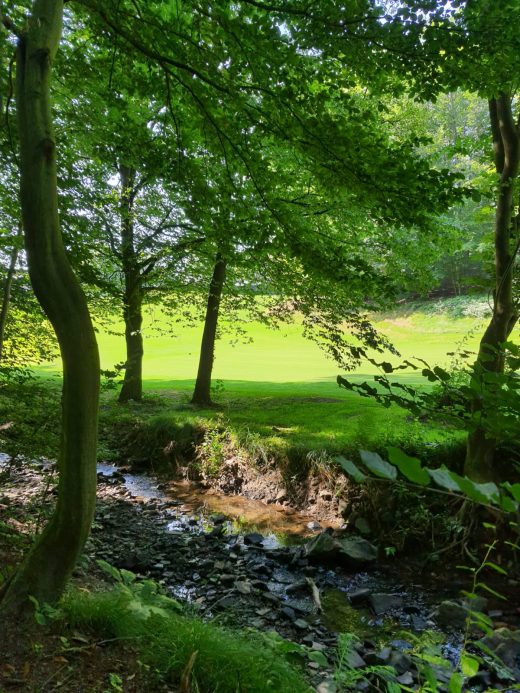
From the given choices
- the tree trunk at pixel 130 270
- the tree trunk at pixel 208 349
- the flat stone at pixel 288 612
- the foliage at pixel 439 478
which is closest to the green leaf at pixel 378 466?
the foliage at pixel 439 478

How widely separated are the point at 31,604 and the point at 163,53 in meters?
5.27

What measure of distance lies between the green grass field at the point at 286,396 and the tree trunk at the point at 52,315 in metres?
4.12

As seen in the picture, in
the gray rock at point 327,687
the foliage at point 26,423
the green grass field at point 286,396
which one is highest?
the foliage at point 26,423

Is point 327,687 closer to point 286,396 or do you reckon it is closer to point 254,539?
point 254,539

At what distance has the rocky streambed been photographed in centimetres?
475

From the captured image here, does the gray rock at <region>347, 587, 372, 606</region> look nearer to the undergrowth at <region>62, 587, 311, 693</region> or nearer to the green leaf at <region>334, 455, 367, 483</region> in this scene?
the undergrowth at <region>62, 587, 311, 693</region>

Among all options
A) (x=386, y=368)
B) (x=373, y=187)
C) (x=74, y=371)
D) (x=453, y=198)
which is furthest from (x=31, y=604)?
(x=453, y=198)

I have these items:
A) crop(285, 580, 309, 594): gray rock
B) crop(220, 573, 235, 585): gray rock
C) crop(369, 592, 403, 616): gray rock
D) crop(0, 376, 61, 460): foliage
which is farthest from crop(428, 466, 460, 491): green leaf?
crop(220, 573, 235, 585): gray rock

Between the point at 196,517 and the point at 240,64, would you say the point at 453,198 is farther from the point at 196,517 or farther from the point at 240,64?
the point at 196,517

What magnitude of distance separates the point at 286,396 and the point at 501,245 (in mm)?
9888

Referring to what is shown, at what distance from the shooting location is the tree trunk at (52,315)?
311 centimetres

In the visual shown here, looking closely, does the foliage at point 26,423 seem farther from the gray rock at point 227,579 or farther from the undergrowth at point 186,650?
the gray rock at point 227,579

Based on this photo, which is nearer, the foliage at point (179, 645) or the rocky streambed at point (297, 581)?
the foliage at point (179, 645)

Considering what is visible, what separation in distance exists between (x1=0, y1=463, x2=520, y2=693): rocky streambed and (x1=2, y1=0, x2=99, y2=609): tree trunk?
163cm
